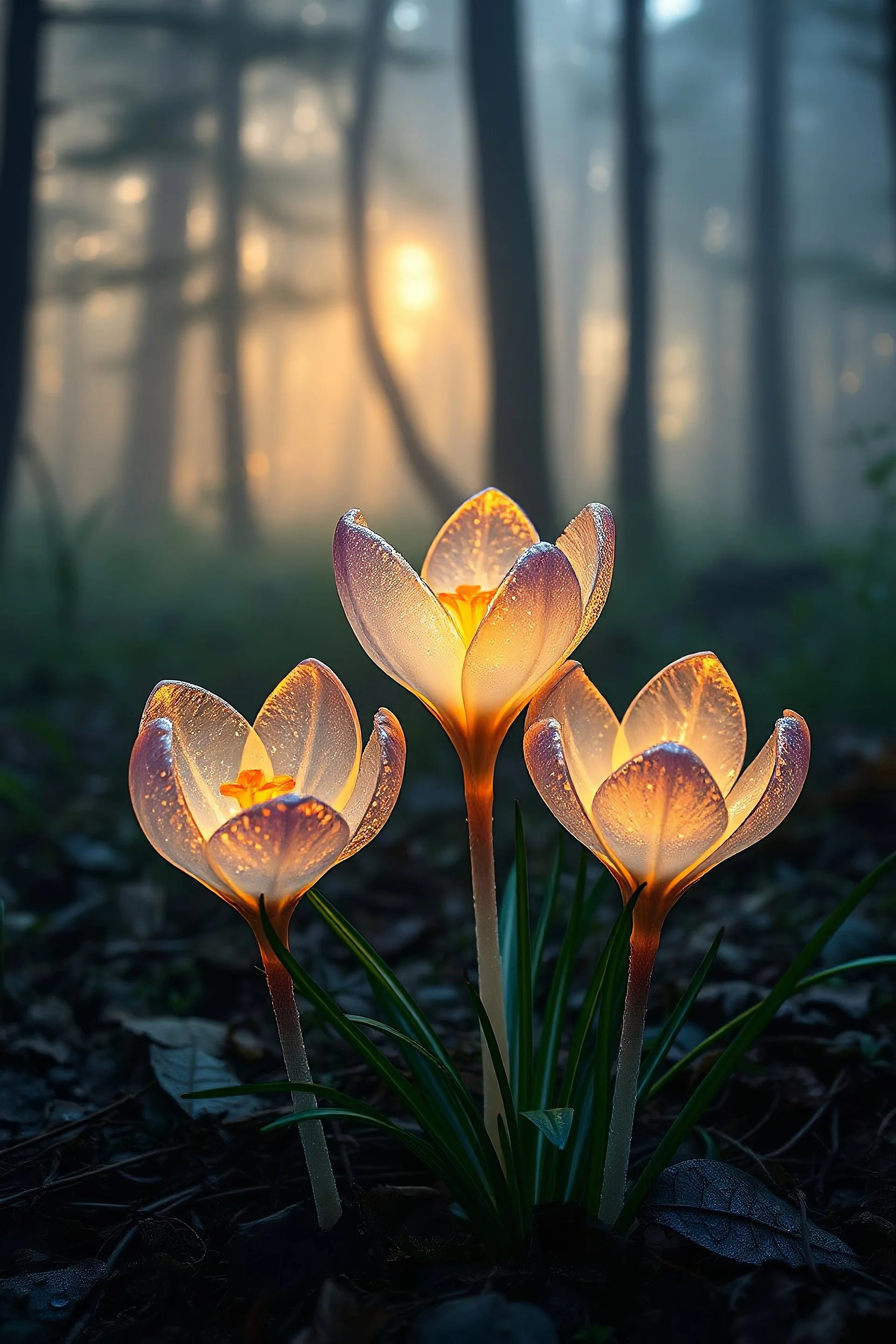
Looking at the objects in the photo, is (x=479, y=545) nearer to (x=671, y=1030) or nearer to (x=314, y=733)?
(x=314, y=733)

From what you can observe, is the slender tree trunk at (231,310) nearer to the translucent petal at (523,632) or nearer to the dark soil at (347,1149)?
the dark soil at (347,1149)

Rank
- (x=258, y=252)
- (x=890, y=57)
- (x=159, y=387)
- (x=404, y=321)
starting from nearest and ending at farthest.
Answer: (x=890, y=57) < (x=159, y=387) < (x=258, y=252) < (x=404, y=321)

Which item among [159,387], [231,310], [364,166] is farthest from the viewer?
[159,387]

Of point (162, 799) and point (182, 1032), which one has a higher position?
point (162, 799)

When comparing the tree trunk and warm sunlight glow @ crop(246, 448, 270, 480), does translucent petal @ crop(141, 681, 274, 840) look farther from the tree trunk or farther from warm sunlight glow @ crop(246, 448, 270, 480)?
the tree trunk

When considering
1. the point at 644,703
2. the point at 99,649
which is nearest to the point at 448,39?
the point at 99,649

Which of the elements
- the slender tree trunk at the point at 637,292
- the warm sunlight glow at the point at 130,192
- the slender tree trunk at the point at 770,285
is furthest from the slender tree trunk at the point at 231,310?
the warm sunlight glow at the point at 130,192

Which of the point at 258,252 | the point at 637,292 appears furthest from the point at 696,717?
the point at 258,252
